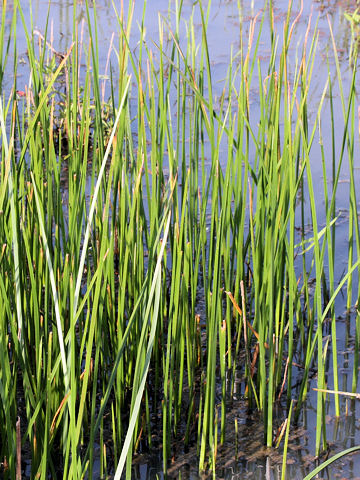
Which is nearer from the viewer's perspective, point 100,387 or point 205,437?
point 205,437

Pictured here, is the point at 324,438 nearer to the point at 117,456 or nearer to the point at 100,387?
the point at 117,456

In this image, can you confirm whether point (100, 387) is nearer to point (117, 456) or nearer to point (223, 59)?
point (117, 456)

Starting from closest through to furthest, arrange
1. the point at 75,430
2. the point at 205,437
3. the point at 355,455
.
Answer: the point at 75,430
the point at 205,437
the point at 355,455

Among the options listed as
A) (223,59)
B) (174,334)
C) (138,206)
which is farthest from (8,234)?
(223,59)

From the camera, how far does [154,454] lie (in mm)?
1549

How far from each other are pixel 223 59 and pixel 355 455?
9.83ft

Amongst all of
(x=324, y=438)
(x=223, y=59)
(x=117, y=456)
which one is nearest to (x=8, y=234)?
(x=117, y=456)

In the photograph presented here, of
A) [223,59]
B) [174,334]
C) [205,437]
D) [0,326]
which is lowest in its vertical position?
[205,437]

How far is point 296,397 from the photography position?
1.74 meters

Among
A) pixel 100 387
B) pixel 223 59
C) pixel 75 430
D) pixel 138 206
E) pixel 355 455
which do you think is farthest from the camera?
pixel 223 59

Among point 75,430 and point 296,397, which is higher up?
point 75,430

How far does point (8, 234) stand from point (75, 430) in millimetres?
540

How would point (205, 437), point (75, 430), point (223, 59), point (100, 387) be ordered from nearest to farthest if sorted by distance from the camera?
point (75, 430), point (205, 437), point (100, 387), point (223, 59)

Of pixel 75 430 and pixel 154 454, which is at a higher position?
pixel 75 430
